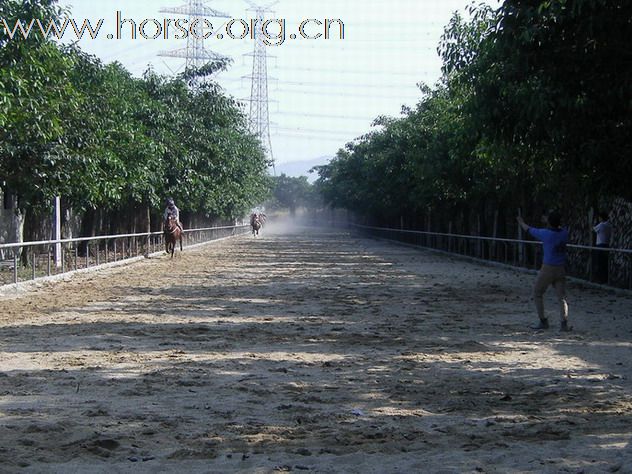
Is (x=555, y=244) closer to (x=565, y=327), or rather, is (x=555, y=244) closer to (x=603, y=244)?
(x=565, y=327)

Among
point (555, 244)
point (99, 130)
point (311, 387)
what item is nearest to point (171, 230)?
point (99, 130)

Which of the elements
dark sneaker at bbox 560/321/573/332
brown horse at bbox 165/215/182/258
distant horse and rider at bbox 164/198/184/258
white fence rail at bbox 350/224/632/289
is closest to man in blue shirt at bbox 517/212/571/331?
dark sneaker at bbox 560/321/573/332

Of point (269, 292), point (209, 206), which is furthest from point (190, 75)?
point (269, 292)

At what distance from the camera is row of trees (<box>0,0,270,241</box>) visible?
58.2 ft

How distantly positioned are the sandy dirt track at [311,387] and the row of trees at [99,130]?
4.95 metres

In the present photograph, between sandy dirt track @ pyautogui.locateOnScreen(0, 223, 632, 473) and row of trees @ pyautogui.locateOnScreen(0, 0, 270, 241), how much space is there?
16.2ft

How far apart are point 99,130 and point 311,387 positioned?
1812 cm

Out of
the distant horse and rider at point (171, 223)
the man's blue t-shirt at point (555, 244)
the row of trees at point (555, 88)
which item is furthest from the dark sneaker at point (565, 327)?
the distant horse and rider at point (171, 223)

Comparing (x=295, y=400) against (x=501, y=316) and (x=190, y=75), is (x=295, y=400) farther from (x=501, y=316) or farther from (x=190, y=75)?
(x=190, y=75)

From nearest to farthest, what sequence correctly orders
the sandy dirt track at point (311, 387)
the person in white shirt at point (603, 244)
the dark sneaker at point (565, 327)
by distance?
1. the sandy dirt track at point (311, 387)
2. the dark sneaker at point (565, 327)
3. the person in white shirt at point (603, 244)

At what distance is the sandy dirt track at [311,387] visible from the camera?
6086 mm

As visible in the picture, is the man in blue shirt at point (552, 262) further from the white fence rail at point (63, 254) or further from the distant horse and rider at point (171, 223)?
the distant horse and rider at point (171, 223)

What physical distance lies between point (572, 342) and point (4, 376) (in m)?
7.23

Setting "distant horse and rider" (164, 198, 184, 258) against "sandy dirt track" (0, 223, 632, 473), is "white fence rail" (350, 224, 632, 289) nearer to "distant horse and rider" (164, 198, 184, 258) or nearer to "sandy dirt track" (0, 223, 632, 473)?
"sandy dirt track" (0, 223, 632, 473)
